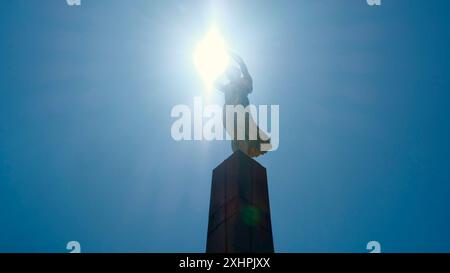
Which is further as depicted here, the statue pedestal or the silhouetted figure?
the silhouetted figure

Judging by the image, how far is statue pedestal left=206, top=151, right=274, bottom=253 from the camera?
897cm

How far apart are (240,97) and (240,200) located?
3.14m

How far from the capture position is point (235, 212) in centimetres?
927

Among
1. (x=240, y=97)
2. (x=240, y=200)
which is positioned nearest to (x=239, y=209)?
(x=240, y=200)

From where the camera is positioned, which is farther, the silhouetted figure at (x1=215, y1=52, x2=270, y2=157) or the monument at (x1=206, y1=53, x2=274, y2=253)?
the silhouetted figure at (x1=215, y1=52, x2=270, y2=157)

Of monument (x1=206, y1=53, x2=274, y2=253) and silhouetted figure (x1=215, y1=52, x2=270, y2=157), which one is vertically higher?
silhouetted figure (x1=215, y1=52, x2=270, y2=157)

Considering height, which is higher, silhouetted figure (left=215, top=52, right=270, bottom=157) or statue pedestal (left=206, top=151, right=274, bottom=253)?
silhouetted figure (left=215, top=52, right=270, bottom=157)

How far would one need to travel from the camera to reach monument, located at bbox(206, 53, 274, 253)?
355 inches

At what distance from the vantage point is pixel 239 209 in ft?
30.6

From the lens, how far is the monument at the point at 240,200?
9.01m

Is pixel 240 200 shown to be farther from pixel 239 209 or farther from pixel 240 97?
pixel 240 97
